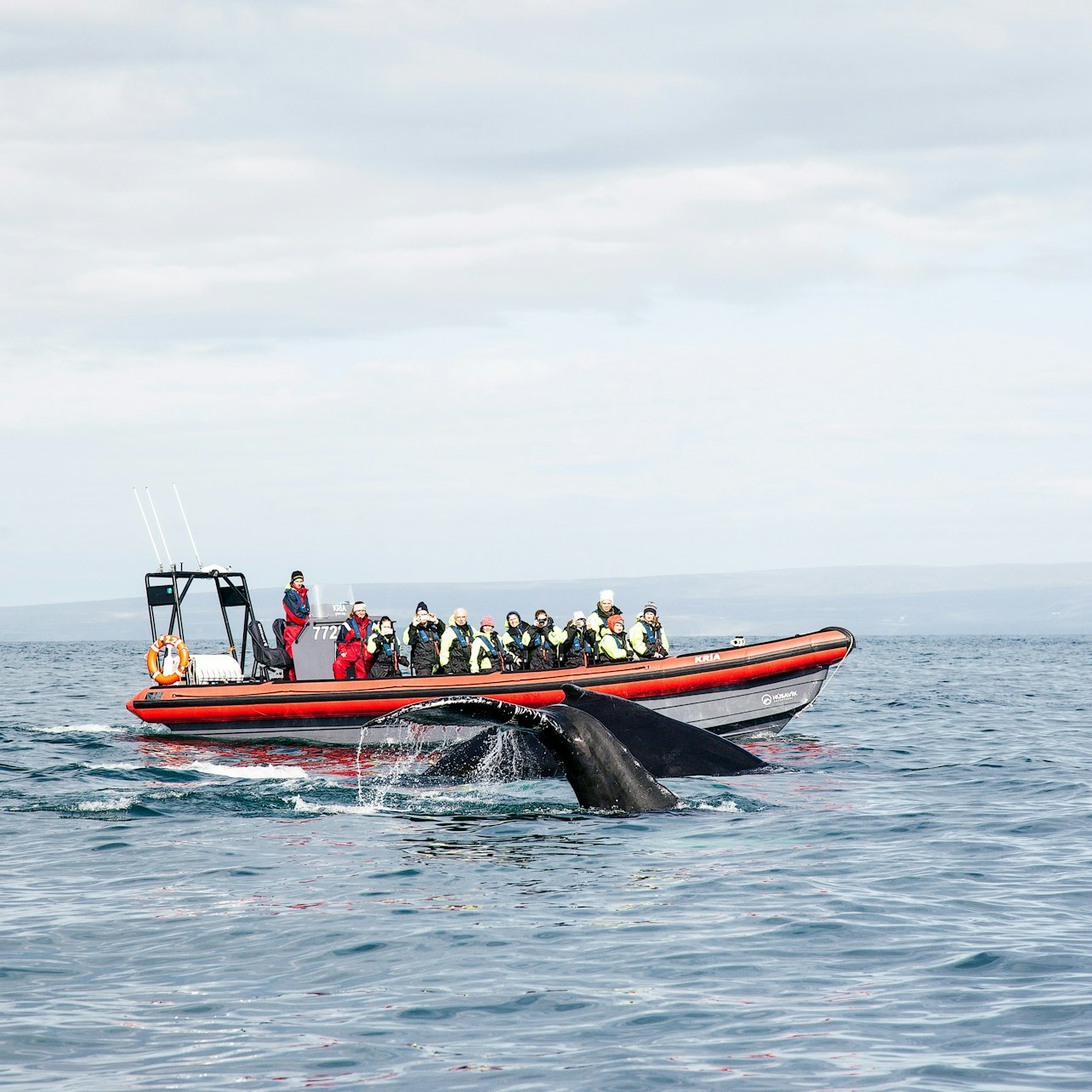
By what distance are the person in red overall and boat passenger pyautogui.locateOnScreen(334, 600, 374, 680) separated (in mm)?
1041

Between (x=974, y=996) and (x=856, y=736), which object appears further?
(x=856, y=736)

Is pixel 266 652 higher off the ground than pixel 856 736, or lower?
higher

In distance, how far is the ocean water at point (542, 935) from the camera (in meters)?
6.53

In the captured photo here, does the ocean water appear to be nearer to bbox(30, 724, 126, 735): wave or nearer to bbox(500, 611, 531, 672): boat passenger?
bbox(500, 611, 531, 672): boat passenger

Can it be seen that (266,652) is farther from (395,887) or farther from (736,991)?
(736,991)

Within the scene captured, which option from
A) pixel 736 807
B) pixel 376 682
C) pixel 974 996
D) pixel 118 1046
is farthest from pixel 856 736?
pixel 118 1046

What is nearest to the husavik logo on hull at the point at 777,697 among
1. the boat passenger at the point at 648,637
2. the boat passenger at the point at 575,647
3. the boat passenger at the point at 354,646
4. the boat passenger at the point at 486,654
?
the boat passenger at the point at 648,637

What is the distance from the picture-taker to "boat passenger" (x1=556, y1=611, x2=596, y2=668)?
23.0 meters

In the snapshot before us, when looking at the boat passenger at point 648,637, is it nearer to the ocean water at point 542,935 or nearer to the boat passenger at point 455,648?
the boat passenger at point 455,648

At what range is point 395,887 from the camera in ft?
33.8

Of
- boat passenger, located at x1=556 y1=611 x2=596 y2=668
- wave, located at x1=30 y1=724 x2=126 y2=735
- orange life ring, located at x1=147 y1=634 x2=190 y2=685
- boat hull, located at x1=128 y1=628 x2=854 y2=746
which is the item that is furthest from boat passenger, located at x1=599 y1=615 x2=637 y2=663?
wave, located at x1=30 y1=724 x2=126 y2=735

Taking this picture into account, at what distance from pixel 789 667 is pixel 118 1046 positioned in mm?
15954

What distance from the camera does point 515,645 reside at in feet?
74.7

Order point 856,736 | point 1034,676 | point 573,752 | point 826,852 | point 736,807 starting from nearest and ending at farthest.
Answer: point 826,852, point 573,752, point 736,807, point 856,736, point 1034,676
